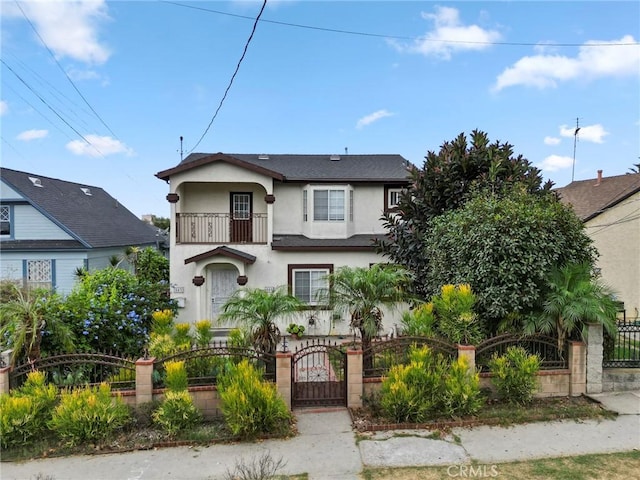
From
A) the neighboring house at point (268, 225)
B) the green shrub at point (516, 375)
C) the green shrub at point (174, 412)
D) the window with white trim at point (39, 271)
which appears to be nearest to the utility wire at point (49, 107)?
the neighboring house at point (268, 225)

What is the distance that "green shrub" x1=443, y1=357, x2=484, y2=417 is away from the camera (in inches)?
241

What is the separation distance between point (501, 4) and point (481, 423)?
1028cm

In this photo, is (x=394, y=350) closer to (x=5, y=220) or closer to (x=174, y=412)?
(x=174, y=412)

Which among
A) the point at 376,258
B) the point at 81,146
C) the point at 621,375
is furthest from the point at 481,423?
the point at 81,146

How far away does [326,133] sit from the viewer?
20.1 m

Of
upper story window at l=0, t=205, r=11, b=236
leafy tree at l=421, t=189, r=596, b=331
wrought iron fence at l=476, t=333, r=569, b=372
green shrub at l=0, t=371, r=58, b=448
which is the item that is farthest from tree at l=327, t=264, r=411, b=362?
upper story window at l=0, t=205, r=11, b=236

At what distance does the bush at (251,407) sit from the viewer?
554 cm

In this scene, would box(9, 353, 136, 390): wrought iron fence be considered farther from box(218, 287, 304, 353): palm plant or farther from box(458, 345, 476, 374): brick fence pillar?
box(458, 345, 476, 374): brick fence pillar

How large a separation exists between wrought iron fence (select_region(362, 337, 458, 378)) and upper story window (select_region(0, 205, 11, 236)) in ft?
59.4

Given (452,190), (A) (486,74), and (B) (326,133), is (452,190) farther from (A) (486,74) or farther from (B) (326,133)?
(B) (326,133)

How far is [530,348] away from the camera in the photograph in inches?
287

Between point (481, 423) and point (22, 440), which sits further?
point (481, 423)

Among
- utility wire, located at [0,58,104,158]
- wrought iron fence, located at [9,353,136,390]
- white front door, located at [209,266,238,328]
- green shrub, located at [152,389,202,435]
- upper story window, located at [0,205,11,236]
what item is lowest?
green shrub, located at [152,389,202,435]

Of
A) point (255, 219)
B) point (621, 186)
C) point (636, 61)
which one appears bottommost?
point (255, 219)
